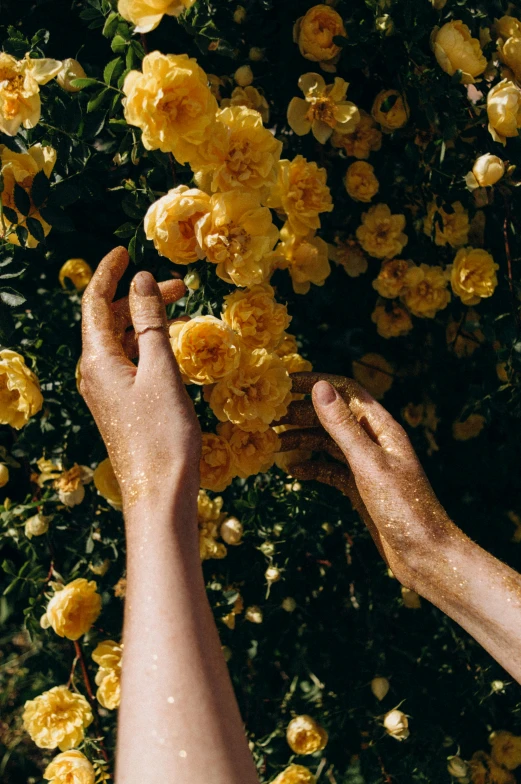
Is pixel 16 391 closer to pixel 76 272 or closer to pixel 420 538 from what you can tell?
pixel 76 272

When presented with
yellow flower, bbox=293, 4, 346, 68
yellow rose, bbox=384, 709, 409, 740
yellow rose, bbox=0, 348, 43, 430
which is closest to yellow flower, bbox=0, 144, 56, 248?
yellow rose, bbox=0, 348, 43, 430

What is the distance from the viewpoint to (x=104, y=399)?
3.76 ft

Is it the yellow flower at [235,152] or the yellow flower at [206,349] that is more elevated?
the yellow flower at [235,152]

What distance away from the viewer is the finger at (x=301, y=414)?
1401 mm

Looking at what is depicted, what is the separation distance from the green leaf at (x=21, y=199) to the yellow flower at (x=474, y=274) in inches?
39.1

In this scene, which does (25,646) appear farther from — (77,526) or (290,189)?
(290,189)

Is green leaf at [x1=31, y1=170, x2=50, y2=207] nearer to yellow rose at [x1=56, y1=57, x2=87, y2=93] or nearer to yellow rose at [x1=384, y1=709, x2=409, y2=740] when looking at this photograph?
yellow rose at [x1=56, y1=57, x2=87, y2=93]

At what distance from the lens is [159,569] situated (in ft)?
3.29

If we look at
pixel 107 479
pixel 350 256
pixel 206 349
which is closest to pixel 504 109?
pixel 350 256

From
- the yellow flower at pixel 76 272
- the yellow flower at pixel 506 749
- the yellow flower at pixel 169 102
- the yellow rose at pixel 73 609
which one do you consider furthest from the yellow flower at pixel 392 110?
the yellow flower at pixel 506 749

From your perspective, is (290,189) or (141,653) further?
(290,189)

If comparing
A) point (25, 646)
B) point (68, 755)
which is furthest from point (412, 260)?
point (25, 646)

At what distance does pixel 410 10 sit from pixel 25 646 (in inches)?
108

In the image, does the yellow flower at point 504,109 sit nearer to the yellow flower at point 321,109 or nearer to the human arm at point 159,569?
the yellow flower at point 321,109
